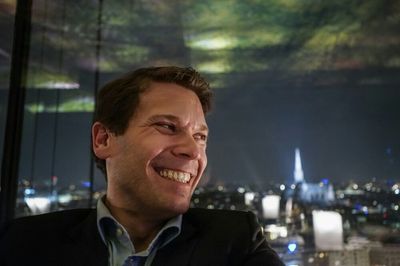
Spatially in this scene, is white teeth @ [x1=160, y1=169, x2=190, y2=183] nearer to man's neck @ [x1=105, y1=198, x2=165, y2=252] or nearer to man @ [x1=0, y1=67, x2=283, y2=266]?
man @ [x1=0, y1=67, x2=283, y2=266]

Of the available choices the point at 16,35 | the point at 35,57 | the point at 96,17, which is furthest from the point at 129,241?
the point at 96,17

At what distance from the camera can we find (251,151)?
13.0 feet

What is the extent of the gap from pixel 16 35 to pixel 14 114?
1.42ft

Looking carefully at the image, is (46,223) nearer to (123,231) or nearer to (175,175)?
(123,231)

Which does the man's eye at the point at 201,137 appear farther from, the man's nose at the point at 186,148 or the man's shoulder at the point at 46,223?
the man's shoulder at the point at 46,223

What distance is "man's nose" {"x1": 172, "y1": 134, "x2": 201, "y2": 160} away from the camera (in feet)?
2.81

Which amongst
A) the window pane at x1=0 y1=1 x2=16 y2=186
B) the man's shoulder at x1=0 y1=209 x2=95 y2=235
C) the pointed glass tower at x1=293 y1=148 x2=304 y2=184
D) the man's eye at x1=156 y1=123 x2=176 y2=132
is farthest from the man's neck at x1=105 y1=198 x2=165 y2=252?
the pointed glass tower at x1=293 y1=148 x2=304 y2=184

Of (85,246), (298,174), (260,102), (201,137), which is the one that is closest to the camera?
(85,246)

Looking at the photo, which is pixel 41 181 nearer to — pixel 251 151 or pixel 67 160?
pixel 67 160

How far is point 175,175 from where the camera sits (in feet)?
2.79

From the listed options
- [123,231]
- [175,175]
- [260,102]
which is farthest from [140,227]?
[260,102]

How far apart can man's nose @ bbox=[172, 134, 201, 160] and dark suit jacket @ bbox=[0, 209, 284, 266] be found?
168 mm

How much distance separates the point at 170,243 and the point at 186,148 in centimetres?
23

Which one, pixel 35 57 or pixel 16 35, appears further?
pixel 35 57
